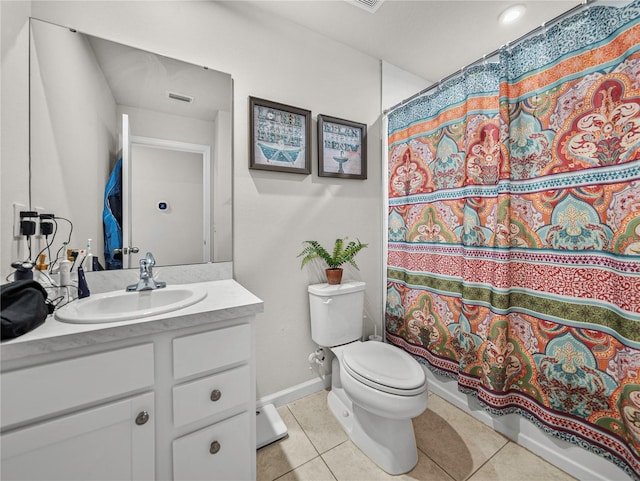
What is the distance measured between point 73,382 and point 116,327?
0.17 m

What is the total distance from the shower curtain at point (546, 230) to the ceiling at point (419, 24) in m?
0.43

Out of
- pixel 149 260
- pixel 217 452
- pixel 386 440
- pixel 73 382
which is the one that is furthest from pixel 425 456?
pixel 149 260

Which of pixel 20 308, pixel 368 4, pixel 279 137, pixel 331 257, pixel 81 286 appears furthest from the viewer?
pixel 331 257

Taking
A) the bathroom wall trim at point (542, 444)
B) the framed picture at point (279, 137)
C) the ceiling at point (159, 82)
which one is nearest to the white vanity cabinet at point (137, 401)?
the framed picture at point (279, 137)

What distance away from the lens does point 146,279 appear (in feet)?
3.87

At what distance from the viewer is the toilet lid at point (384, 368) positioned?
1.14m

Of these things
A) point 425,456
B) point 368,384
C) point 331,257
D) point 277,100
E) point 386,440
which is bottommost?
point 425,456

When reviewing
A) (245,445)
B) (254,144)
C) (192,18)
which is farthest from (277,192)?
(245,445)

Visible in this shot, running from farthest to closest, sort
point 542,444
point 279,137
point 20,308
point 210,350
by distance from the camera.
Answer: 1. point 279,137
2. point 542,444
3. point 210,350
4. point 20,308

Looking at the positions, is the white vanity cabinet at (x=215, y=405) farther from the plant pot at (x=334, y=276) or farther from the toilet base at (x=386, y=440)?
the plant pot at (x=334, y=276)

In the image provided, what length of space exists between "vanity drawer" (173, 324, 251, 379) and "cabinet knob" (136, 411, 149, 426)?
125 millimetres

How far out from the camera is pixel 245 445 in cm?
99

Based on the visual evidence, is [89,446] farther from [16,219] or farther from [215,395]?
[16,219]

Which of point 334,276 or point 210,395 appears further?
point 334,276
